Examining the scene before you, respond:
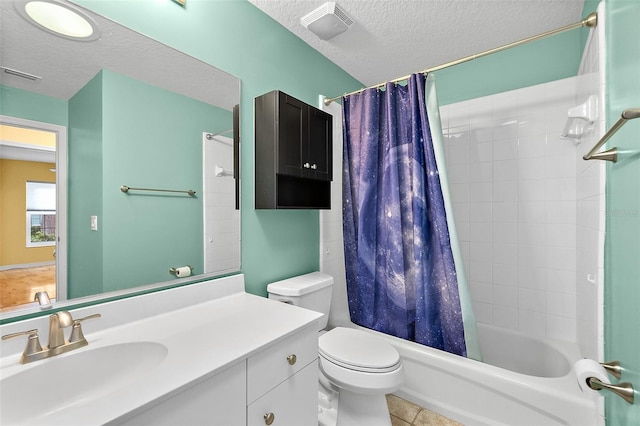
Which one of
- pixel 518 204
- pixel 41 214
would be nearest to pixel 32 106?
pixel 41 214

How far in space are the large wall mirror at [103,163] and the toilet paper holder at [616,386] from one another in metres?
1.41

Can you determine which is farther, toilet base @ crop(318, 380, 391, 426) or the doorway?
toilet base @ crop(318, 380, 391, 426)

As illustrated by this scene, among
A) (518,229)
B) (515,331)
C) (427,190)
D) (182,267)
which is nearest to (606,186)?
(427,190)

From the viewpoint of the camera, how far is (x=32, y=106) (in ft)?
3.02

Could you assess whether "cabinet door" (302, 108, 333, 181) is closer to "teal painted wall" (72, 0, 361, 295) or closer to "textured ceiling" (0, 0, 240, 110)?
"teal painted wall" (72, 0, 361, 295)

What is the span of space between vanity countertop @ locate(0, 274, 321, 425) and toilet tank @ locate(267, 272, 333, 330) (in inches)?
8.7

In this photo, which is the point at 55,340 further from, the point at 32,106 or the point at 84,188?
the point at 32,106

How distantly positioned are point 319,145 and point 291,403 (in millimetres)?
1409

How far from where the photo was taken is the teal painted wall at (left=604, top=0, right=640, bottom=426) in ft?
2.08

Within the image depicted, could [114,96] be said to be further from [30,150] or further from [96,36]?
[30,150]

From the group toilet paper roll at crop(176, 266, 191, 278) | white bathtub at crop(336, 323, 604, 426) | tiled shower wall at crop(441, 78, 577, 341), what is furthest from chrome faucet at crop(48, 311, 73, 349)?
tiled shower wall at crop(441, 78, 577, 341)

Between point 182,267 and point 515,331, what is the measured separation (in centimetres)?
228

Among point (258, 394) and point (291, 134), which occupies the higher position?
point (291, 134)

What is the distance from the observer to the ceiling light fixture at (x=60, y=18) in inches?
36.5
